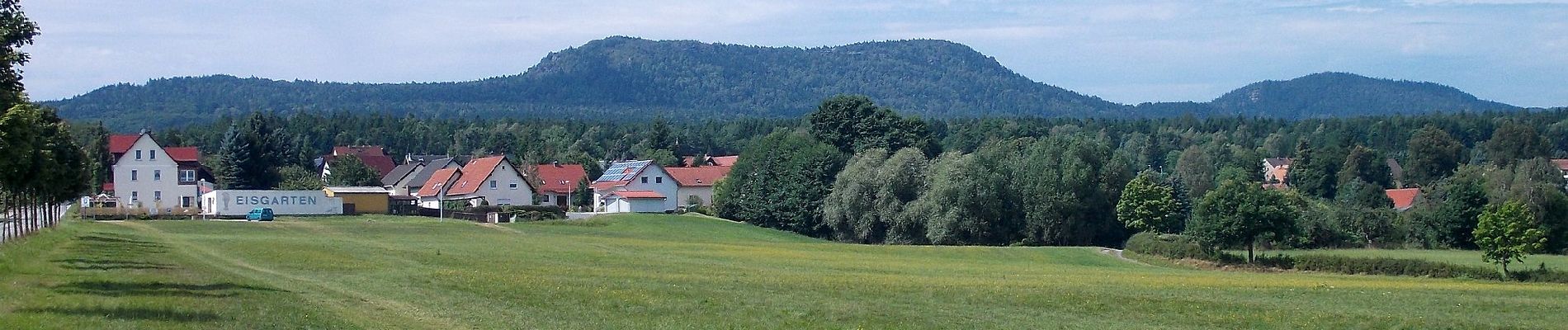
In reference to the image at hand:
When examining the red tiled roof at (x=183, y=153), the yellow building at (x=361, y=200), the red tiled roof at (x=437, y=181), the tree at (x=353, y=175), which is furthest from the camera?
the tree at (x=353, y=175)

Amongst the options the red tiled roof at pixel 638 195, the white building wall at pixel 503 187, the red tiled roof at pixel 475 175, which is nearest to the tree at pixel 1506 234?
the red tiled roof at pixel 638 195

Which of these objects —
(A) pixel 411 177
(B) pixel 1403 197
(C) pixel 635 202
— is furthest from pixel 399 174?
(B) pixel 1403 197

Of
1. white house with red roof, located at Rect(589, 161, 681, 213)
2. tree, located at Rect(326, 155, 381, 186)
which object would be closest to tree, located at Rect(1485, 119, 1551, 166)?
white house with red roof, located at Rect(589, 161, 681, 213)

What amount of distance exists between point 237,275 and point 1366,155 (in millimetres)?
139833

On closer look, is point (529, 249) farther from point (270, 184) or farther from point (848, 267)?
point (270, 184)

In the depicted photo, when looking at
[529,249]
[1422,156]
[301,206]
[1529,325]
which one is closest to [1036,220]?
[529,249]

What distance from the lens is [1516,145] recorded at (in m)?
167

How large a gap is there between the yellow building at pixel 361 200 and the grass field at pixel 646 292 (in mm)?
46048

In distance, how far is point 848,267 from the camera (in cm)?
5088

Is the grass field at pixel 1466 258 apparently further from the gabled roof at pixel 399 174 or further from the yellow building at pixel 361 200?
the gabled roof at pixel 399 174

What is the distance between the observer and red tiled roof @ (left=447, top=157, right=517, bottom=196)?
11275 cm

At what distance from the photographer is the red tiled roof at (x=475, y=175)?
112750 millimetres

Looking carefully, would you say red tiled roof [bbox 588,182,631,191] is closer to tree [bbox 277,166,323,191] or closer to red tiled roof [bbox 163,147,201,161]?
tree [bbox 277,166,323,191]

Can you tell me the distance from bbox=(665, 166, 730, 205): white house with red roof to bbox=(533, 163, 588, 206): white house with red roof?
377 inches
